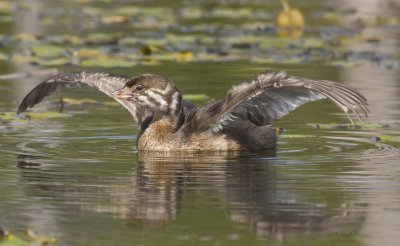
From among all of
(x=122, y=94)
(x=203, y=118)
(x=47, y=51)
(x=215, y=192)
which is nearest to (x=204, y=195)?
(x=215, y=192)

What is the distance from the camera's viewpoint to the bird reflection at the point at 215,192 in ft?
31.0

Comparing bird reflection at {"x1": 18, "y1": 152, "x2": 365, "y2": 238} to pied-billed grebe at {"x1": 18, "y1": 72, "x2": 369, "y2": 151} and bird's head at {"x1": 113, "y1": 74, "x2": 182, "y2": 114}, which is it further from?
bird's head at {"x1": 113, "y1": 74, "x2": 182, "y2": 114}

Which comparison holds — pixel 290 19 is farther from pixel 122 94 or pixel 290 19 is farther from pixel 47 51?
pixel 122 94

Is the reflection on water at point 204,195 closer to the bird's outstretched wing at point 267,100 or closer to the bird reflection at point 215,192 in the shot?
the bird reflection at point 215,192

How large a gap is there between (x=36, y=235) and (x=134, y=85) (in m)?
5.42

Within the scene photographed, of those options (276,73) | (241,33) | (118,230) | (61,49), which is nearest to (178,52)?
(61,49)

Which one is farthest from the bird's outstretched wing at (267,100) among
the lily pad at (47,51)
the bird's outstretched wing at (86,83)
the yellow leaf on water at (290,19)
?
the yellow leaf on water at (290,19)

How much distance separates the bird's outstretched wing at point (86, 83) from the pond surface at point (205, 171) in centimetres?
32

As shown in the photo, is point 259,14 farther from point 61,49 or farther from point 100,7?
point 61,49

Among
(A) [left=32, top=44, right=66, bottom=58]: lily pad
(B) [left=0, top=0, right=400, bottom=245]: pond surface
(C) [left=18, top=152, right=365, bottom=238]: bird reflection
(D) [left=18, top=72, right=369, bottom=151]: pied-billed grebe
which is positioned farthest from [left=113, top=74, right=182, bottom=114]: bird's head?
(A) [left=32, top=44, right=66, bottom=58]: lily pad

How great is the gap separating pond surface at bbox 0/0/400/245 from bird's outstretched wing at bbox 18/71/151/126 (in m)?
0.32

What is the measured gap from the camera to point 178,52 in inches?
846

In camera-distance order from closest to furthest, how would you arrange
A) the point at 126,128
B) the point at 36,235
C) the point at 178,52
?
the point at 36,235 → the point at 126,128 → the point at 178,52

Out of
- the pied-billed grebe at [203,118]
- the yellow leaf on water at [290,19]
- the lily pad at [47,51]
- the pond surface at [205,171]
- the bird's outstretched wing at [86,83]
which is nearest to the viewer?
the pond surface at [205,171]
